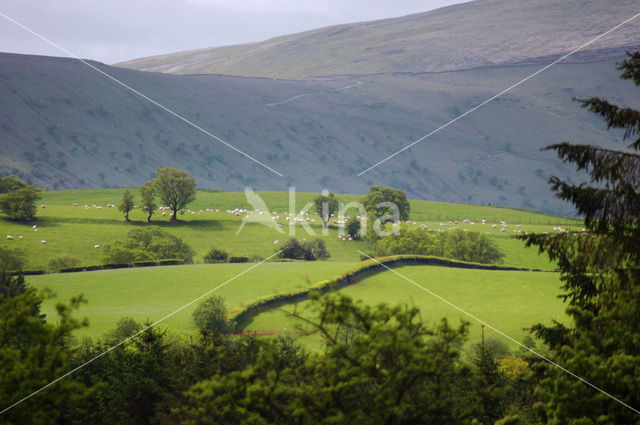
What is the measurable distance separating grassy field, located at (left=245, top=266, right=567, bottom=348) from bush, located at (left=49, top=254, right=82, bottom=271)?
3674cm

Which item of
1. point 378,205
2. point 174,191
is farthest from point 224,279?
point 378,205

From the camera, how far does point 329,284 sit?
29.0 metres

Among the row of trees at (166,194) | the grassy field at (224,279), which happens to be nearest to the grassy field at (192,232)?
the grassy field at (224,279)

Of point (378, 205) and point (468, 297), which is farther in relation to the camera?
point (378, 205)

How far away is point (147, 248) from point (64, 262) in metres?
9.91

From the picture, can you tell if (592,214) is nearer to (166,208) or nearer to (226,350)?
(226,350)

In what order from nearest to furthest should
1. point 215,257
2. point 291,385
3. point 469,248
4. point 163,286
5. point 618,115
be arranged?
point 618,115 < point 291,385 < point 163,286 < point 215,257 < point 469,248

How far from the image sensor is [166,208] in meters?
106

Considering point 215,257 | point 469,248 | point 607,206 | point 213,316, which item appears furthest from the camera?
point 469,248

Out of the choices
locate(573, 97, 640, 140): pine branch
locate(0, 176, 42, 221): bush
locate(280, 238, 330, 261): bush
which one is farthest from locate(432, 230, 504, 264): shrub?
locate(0, 176, 42, 221): bush

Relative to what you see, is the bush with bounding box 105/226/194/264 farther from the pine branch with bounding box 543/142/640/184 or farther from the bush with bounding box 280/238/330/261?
the pine branch with bounding box 543/142/640/184

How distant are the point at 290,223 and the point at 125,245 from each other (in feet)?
101

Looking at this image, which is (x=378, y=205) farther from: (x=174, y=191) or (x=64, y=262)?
(x=64, y=262)

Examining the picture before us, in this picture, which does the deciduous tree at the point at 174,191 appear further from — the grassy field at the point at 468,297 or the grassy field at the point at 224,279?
the grassy field at the point at 468,297
